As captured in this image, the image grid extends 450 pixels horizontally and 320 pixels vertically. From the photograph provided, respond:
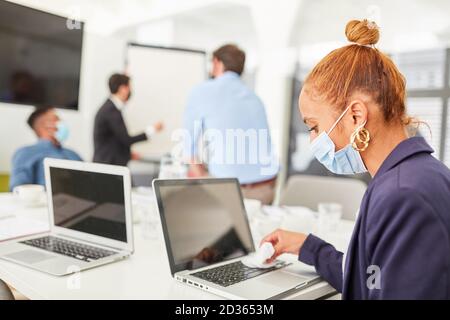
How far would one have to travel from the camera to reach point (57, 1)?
3396 mm

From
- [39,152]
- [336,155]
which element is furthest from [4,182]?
[336,155]

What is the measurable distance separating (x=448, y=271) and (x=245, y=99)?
61.1 inches

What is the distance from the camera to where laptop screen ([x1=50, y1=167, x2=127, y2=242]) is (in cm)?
105

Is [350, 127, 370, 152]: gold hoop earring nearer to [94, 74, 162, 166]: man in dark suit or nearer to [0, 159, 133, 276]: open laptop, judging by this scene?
[0, 159, 133, 276]: open laptop

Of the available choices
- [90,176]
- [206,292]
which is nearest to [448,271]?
[206,292]

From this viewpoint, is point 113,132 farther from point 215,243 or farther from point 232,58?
point 215,243

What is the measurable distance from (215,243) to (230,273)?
13 cm

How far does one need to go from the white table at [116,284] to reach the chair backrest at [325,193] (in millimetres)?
977

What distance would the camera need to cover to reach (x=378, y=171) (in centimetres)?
75
